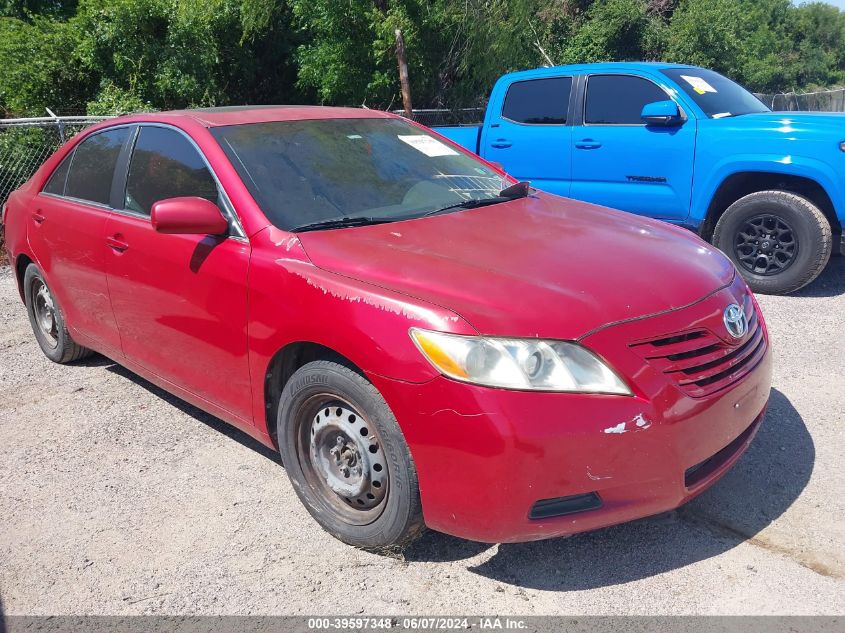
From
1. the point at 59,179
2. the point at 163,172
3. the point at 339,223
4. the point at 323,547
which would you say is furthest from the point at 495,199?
the point at 59,179

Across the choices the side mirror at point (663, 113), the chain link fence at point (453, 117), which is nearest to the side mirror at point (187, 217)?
the side mirror at point (663, 113)

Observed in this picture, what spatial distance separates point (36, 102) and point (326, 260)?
13234 millimetres

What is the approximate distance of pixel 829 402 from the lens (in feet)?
13.2

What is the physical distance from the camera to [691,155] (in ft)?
20.6

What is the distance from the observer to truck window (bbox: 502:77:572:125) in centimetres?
731

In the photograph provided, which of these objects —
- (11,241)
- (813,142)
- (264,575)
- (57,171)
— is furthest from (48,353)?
(813,142)

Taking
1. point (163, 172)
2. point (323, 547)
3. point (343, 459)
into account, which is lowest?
point (323, 547)

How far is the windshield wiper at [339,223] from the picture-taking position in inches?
122

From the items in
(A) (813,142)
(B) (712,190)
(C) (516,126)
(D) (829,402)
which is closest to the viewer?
(D) (829,402)

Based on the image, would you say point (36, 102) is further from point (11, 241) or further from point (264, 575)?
point (264, 575)

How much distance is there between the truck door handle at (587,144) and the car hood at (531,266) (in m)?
3.57

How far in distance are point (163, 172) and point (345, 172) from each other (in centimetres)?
97

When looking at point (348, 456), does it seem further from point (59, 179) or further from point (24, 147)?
point (24, 147)

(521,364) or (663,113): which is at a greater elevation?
(663,113)
